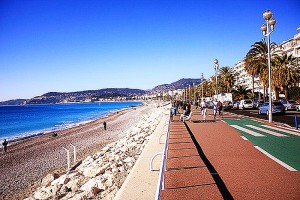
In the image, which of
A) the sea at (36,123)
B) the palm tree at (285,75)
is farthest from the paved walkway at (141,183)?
the palm tree at (285,75)

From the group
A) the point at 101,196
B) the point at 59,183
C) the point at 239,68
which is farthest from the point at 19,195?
the point at 239,68

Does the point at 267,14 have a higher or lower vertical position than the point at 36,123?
higher

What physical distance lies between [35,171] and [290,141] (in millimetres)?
13666

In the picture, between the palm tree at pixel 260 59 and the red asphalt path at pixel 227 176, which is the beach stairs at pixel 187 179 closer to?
the red asphalt path at pixel 227 176

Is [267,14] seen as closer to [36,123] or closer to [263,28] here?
[263,28]

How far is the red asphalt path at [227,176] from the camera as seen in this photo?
203 inches

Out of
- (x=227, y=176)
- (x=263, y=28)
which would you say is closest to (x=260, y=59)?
(x=263, y=28)

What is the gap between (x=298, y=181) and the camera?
18.9ft

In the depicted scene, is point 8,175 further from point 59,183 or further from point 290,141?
point 290,141

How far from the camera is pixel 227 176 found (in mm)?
6281

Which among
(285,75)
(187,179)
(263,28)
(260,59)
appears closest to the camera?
(187,179)

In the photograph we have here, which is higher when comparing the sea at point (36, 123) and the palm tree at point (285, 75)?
the palm tree at point (285, 75)

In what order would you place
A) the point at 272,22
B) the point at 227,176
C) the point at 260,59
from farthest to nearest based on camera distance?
the point at 260,59, the point at 272,22, the point at 227,176

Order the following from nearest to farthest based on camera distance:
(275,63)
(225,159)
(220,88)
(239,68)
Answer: (225,159) → (275,63) → (220,88) → (239,68)
